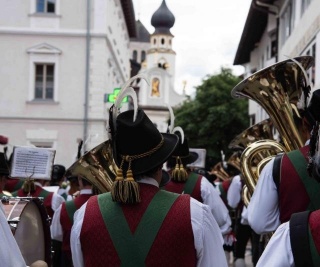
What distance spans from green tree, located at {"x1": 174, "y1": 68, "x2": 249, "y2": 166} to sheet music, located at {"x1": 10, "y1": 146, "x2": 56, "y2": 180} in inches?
1306

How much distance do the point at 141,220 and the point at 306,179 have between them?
4.07 feet

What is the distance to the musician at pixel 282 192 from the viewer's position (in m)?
4.71

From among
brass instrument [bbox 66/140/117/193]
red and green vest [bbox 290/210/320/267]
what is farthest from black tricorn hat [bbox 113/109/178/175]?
brass instrument [bbox 66/140/117/193]

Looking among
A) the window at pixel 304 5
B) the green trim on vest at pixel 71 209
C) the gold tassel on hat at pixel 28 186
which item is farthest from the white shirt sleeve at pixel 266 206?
the window at pixel 304 5

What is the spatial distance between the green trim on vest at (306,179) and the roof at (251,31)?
18957 mm

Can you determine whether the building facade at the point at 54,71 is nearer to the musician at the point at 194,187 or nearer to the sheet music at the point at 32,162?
the sheet music at the point at 32,162

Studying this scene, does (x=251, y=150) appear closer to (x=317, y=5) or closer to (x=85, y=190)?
(x=85, y=190)

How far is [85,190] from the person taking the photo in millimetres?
7340

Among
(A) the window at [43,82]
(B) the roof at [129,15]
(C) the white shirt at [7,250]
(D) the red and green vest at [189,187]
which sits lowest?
(D) the red and green vest at [189,187]

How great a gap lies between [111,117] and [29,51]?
23857mm

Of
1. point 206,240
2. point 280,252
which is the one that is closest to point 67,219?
point 206,240

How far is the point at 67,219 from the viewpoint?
7.36 m

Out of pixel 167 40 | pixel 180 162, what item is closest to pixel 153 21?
pixel 167 40

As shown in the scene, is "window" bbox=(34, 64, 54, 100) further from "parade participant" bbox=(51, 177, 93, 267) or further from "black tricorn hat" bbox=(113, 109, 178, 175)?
"black tricorn hat" bbox=(113, 109, 178, 175)
